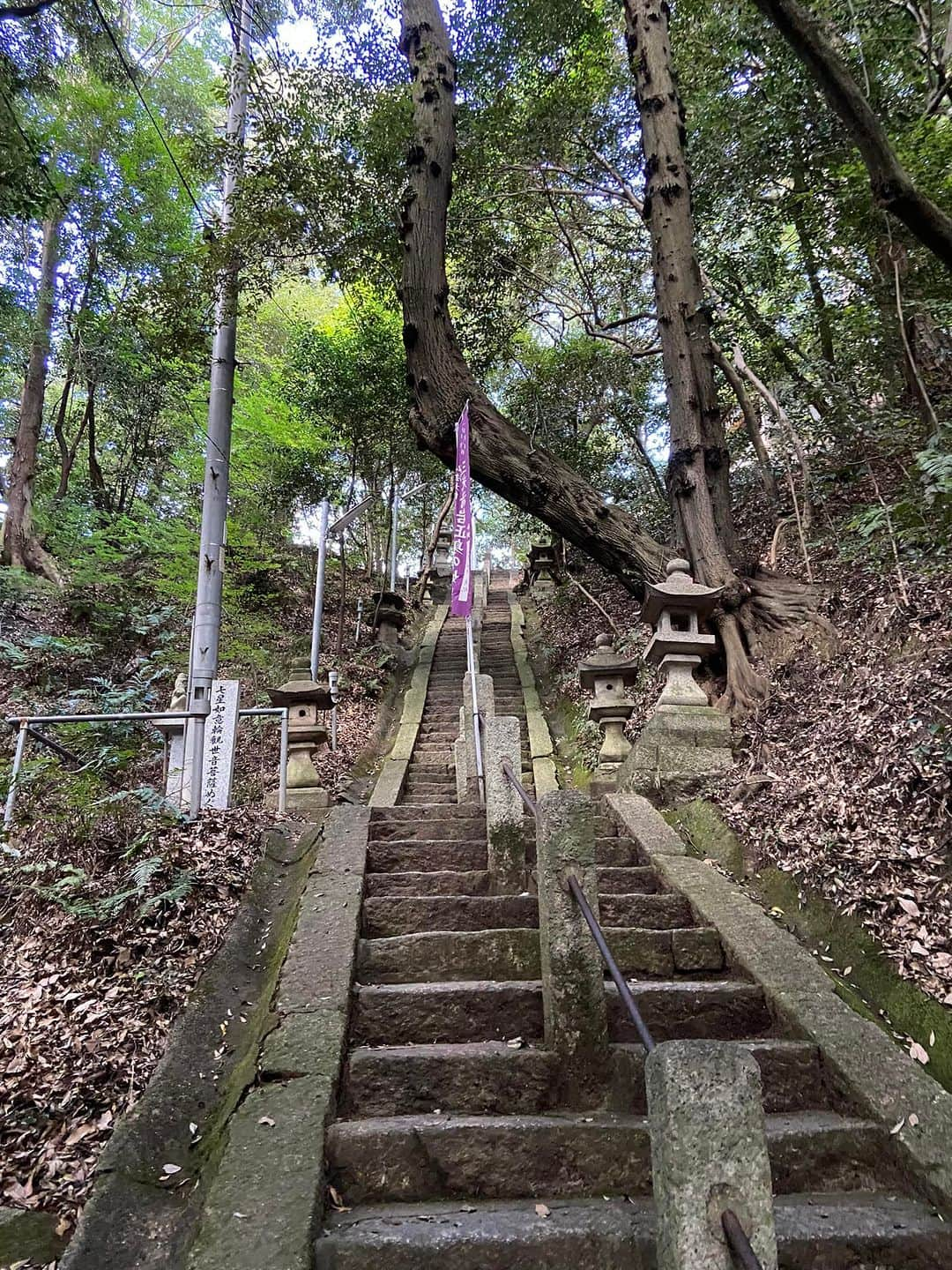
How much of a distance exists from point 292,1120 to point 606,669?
5.47 meters

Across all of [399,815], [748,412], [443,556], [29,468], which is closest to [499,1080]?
[399,815]

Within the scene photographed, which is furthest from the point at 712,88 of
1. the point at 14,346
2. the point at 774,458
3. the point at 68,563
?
the point at 68,563


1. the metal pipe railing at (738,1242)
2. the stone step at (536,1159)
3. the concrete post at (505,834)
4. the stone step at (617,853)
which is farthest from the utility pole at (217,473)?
the metal pipe railing at (738,1242)

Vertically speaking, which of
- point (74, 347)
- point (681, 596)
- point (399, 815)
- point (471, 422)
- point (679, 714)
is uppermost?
point (74, 347)

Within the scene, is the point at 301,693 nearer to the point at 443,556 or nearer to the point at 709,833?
the point at 709,833

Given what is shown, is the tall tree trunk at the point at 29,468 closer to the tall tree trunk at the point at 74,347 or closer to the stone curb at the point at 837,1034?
the tall tree trunk at the point at 74,347

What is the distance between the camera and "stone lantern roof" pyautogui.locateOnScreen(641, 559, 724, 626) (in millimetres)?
6180

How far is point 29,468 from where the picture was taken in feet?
37.9

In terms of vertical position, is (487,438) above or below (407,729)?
above

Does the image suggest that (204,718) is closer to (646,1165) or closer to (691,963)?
(691,963)

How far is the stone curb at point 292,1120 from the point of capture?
2.00 m

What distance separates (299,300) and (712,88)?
626 inches

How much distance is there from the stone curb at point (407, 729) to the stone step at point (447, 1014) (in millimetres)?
3750

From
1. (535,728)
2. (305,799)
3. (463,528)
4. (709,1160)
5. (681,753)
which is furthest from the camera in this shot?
(535,728)
